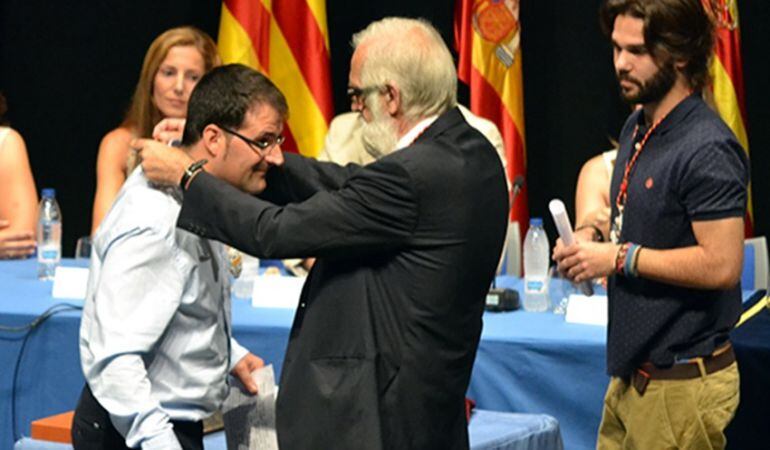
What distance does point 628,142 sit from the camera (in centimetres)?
317

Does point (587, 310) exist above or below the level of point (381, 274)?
below

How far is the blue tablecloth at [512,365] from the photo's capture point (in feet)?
12.0

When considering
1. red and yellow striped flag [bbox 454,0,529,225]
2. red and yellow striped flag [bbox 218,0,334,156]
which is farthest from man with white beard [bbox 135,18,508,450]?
red and yellow striped flag [bbox 218,0,334,156]

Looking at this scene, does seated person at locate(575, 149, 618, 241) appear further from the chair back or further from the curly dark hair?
the curly dark hair

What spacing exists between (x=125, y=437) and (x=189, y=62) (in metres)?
2.63

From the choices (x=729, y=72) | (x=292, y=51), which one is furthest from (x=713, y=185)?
(x=292, y=51)

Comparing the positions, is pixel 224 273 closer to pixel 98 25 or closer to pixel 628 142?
pixel 628 142

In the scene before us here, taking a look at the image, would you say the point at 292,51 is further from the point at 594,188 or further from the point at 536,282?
the point at 536,282

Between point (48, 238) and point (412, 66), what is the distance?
2.89 m

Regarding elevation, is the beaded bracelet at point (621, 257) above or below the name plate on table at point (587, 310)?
above

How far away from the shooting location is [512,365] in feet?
12.8

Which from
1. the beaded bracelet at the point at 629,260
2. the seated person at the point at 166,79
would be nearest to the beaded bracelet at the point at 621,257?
the beaded bracelet at the point at 629,260

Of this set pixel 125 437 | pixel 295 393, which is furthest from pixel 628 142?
pixel 125 437

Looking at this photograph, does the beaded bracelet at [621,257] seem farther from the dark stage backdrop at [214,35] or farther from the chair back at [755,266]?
the dark stage backdrop at [214,35]
